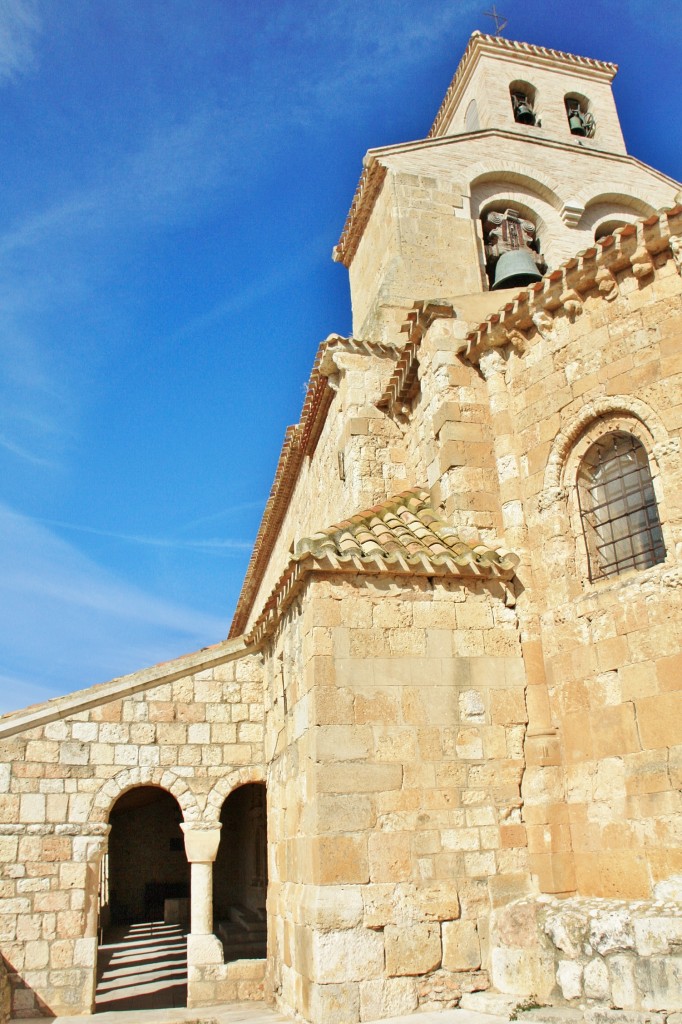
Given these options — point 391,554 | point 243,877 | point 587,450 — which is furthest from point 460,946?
point 243,877

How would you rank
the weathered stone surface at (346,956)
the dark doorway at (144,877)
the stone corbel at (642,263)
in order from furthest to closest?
the dark doorway at (144,877), the stone corbel at (642,263), the weathered stone surface at (346,956)

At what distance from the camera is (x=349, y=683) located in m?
6.50

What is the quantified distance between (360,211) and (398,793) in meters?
8.41

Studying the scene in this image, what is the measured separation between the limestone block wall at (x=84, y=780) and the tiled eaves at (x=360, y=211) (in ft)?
20.8

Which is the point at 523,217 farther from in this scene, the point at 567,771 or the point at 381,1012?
the point at 381,1012

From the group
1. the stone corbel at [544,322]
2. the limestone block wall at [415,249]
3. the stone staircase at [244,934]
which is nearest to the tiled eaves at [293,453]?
the limestone block wall at [415,249]

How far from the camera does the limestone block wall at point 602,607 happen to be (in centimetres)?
582

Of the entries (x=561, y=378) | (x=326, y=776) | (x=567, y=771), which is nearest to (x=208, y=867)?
(x=326, y=776)

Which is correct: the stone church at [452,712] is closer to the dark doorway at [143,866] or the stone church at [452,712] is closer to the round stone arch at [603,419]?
the round stone arch at [603,419]

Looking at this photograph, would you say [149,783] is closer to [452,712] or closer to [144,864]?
[452,712]

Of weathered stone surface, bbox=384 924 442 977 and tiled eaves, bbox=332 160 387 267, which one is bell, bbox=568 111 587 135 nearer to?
tiled eaves, bbox=332 160 387 267

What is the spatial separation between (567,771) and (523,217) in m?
7.89

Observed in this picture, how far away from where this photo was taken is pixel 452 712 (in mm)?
6645

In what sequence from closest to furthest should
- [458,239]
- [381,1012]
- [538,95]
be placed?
[381,1012] → [458,239] → [538,95]
